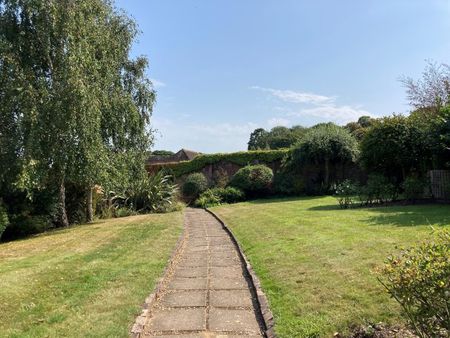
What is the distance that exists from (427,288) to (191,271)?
5.09m

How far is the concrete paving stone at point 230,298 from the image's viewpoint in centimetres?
562

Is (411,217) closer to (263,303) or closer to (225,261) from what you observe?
(225,261)

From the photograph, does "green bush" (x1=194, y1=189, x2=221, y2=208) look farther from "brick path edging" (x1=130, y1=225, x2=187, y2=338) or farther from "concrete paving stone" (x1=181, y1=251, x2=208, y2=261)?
"brick path edging" (x1=130, y1=225, x2=187, y2=338)

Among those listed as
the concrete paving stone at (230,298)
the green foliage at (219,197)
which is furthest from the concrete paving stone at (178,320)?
the green foliage at (219,197)

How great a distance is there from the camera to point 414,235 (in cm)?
800

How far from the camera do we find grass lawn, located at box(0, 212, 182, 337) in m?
4.82

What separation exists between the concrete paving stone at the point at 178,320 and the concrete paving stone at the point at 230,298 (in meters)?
0.38

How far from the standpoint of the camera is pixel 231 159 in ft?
93.2

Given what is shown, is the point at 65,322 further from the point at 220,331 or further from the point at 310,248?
the point at 310,248

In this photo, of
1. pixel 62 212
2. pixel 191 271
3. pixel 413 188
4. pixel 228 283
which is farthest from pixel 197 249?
pixel 413 188

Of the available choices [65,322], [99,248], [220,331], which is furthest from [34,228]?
[220,331]

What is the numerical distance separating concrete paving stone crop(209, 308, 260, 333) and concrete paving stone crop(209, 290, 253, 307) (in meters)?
0.24

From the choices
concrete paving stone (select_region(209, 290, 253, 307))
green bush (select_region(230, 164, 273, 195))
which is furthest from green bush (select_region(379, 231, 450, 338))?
green bush (select_region(230, 164, 273, 195))

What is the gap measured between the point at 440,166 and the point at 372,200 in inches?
128
